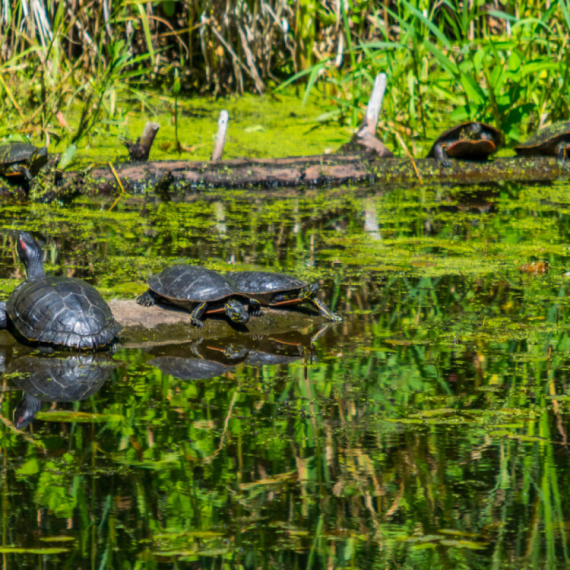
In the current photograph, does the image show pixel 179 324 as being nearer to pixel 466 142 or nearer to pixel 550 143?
pixel 466 142

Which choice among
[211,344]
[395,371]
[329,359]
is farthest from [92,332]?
[395,371]

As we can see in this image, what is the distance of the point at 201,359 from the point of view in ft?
11.2

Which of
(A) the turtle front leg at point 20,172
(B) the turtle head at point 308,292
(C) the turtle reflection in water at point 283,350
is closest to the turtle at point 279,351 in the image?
(C) the turtle reflection in water at point 283,350

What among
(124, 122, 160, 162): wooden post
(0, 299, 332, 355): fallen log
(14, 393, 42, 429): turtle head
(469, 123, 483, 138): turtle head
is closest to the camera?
(14, 393, 42, 429): turtle head

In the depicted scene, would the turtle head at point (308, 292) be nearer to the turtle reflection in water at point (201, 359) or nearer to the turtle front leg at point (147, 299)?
the turtle reflection in water at point (201, 359)

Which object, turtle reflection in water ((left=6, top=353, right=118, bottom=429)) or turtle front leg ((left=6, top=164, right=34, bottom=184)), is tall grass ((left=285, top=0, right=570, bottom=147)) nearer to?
turtle front leg ((left=6, top=164, right=34, bottom=184))

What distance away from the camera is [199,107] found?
352 inches

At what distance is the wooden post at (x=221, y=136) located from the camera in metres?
6.80

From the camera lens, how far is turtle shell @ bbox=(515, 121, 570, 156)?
291 inches

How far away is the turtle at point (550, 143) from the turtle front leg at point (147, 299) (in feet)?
15.5

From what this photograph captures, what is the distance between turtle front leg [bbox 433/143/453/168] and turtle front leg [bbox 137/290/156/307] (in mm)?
4247

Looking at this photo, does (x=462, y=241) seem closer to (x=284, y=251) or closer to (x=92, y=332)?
(x=284, y=251)

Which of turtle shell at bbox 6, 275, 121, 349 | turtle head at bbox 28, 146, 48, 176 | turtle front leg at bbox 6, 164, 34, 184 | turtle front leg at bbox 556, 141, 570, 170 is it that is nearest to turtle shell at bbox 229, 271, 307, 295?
turtle shell at bbox 6, 275, 121, 349

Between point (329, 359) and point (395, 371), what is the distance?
30 cm
